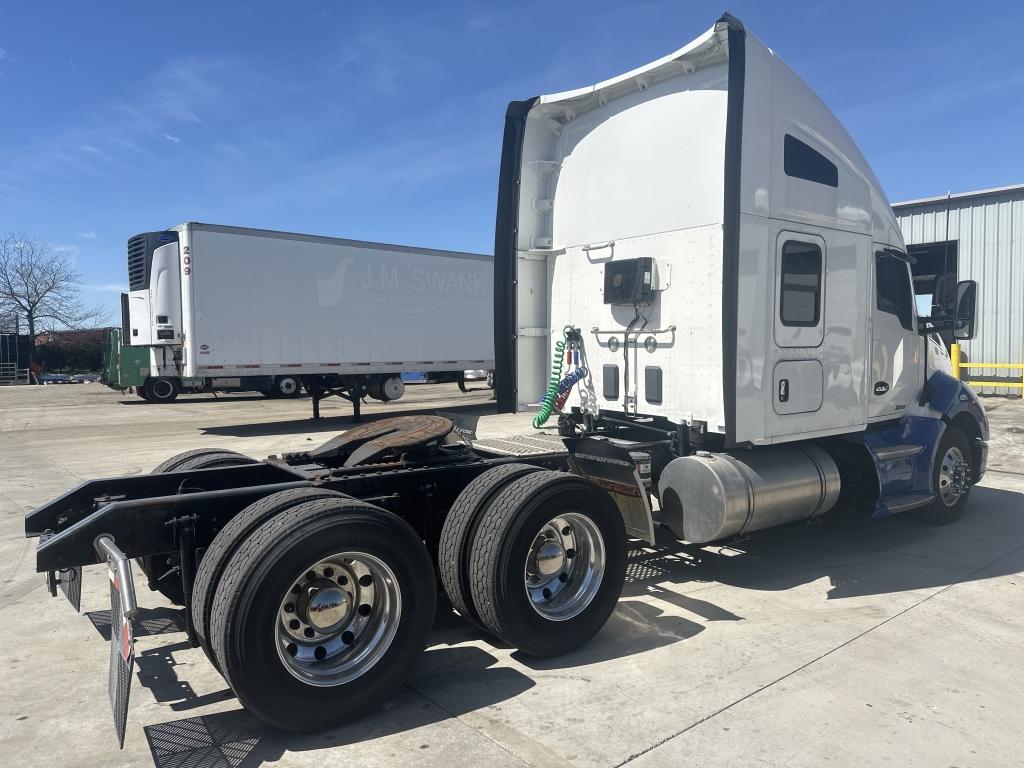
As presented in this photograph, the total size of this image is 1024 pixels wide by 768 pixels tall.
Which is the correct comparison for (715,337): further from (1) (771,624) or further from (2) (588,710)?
(2) (588,710)

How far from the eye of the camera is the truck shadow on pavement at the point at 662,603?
3.40 meters

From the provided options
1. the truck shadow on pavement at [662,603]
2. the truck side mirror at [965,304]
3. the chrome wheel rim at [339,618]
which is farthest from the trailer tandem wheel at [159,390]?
the truck side mirror at [965,304]

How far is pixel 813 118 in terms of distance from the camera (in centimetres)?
573

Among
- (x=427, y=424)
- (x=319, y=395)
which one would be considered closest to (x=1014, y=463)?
(x=427, y=424)

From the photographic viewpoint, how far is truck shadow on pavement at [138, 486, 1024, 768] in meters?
3.40

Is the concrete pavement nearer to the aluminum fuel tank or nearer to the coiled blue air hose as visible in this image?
the aluminum fuel tank

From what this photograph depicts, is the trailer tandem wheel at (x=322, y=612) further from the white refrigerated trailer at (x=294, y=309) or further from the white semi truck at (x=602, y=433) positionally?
the white refrigerated trailer at (x=294, y=309)

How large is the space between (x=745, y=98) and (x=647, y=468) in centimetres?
260

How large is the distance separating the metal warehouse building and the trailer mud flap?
21761 mm

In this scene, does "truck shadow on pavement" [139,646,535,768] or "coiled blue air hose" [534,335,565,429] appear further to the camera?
"coiled blue air hose" [534,335,565,429]

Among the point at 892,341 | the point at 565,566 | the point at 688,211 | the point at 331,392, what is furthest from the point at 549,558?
the point at 331,392

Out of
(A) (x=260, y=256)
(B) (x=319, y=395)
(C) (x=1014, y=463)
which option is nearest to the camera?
(C) (x=1014, y=463)

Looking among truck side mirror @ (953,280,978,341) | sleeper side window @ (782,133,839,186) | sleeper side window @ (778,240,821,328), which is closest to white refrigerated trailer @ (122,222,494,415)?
truck side mirror @ (953,280,978,341)

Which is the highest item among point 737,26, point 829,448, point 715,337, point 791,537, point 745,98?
point 737,26
